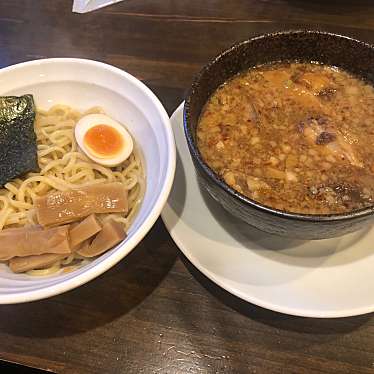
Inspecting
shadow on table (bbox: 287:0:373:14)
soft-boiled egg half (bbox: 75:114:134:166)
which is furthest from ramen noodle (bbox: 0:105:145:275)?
shadow on table (bbox: 287:0:373:14)

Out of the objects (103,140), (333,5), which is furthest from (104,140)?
(333,5)

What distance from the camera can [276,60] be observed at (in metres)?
1.65

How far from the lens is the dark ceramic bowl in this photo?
1.19 meters

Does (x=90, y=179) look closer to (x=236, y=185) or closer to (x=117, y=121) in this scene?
(x=117, y=121)

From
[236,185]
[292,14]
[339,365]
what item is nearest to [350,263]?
[339,365]

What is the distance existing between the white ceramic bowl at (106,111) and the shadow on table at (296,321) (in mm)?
379

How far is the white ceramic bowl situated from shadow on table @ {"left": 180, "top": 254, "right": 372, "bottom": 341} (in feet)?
1.24

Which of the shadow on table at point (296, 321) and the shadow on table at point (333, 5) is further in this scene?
the shadow on table at point (333, 5)

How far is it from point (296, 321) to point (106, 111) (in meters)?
1.04

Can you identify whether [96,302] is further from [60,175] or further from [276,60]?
[276,60]

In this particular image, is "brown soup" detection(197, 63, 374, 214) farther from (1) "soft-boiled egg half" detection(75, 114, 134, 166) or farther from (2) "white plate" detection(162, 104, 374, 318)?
(1) "soft-boiled egg half" detection(75, 114, 134, 166)

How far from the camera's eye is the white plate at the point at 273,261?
131cm

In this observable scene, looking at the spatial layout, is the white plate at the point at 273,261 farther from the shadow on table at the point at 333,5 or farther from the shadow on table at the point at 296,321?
the shadow on table at the point at 333,5

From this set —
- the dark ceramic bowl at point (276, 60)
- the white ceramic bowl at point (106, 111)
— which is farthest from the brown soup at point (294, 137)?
the white ceramic bowl at point (106, 111)
